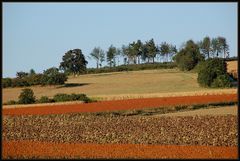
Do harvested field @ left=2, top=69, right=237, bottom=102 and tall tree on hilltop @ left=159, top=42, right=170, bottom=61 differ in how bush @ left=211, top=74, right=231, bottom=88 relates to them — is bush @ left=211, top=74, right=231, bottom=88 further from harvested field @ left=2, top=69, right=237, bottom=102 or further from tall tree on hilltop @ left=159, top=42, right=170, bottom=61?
tall tree on hilltop @ left=159, top=42, right=170, bottom=61

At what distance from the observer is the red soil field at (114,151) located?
20.2 meters

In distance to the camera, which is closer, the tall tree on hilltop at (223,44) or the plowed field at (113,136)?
the plowed field at (113,136)

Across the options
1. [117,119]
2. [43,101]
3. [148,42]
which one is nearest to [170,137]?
[117,119]

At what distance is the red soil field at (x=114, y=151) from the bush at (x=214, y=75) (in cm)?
4328

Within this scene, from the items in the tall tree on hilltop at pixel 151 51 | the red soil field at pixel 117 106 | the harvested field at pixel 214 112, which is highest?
the tall tree on hilltop at pixel 151 51

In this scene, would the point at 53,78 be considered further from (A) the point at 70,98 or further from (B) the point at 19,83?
(A) the point at 70,98

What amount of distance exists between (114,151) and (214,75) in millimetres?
47350

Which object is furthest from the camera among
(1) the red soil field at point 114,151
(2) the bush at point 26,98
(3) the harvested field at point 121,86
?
(3) the harvested field at point 121,86

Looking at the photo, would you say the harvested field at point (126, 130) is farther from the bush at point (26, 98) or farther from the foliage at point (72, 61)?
the foliage at point (72, 61)

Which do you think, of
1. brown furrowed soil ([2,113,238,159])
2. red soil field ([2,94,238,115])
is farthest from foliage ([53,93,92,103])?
brown furrowed soil ([2,113,238,159])

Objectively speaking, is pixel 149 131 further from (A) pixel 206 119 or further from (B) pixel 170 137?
(A) pixel 206 119

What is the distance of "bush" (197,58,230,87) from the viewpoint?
2579 inches

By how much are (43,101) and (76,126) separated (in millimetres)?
23757

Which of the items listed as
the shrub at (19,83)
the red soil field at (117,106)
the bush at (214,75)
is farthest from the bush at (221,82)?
the shrub at (19,83)
